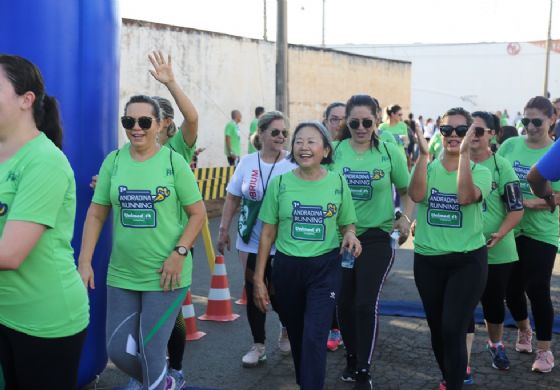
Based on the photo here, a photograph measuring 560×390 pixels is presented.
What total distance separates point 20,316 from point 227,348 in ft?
11.3

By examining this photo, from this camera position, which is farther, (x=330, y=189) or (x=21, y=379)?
(x=330, y=189)

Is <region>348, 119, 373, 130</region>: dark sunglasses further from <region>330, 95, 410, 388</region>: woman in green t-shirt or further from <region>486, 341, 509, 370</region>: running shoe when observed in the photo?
<region>486, 341, 509, 370</region>: running shoe

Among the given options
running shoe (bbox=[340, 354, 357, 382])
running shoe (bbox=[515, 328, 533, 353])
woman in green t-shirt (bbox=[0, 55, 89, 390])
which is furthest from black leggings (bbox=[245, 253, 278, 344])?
woman in green t-shirt (bbox=[0, 55, 89, 390])

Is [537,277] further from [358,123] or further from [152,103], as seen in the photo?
[152,103]

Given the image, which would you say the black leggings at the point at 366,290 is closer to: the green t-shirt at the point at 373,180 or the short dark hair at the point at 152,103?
the green t-shirt at the point at 373,180

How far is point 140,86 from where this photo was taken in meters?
13.9

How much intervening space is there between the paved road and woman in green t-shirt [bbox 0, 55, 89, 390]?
234 centimetres

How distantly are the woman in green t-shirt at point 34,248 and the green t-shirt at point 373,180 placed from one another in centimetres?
259

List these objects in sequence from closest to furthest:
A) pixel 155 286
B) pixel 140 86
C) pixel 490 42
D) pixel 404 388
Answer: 1. pixel 155 286
2. pixel 404 388
3. pixel 140 86
4. pixel 490 42

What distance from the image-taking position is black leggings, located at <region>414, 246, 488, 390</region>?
4.49 meters

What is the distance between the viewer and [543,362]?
5.50 metres

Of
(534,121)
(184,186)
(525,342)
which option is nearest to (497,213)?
(534,121)

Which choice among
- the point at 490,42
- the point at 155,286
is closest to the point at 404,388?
the point at 155,286

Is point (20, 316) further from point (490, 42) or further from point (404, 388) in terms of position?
point (490, 42)
